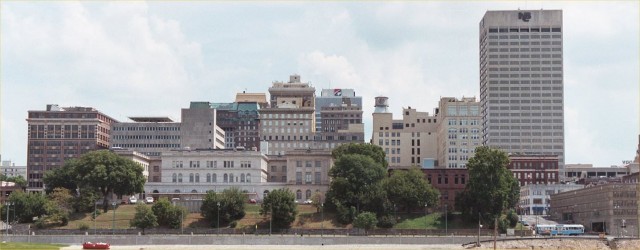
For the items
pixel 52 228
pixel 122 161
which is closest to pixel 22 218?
pixel 52 228

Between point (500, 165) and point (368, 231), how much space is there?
27765 mm

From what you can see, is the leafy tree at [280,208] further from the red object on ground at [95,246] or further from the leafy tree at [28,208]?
the leafy tree at [28,208]

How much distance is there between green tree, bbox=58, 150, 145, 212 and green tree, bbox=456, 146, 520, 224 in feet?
203

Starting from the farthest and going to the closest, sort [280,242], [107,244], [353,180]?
[353,180] < [280,242] < [107,244]

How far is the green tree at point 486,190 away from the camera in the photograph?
175875mm

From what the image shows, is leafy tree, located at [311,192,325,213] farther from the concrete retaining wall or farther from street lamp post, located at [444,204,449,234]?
the concrete retaining wall

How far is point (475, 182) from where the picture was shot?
178250mm

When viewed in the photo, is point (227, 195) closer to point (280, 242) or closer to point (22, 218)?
point (280, 242)

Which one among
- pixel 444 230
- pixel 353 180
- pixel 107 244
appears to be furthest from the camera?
pixel 353 180

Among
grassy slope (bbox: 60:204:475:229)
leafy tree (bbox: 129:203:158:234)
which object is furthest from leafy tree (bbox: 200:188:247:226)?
leafy tree (bbox: 129:203:158:234)

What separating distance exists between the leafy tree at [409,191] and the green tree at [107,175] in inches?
1905

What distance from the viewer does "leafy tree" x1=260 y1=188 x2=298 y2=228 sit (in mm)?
174750

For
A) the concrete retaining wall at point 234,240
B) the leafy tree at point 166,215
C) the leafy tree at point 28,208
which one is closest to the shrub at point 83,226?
the leafy tree at point 28,208

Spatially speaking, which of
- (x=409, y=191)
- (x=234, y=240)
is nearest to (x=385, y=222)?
(x=409, y=191)
